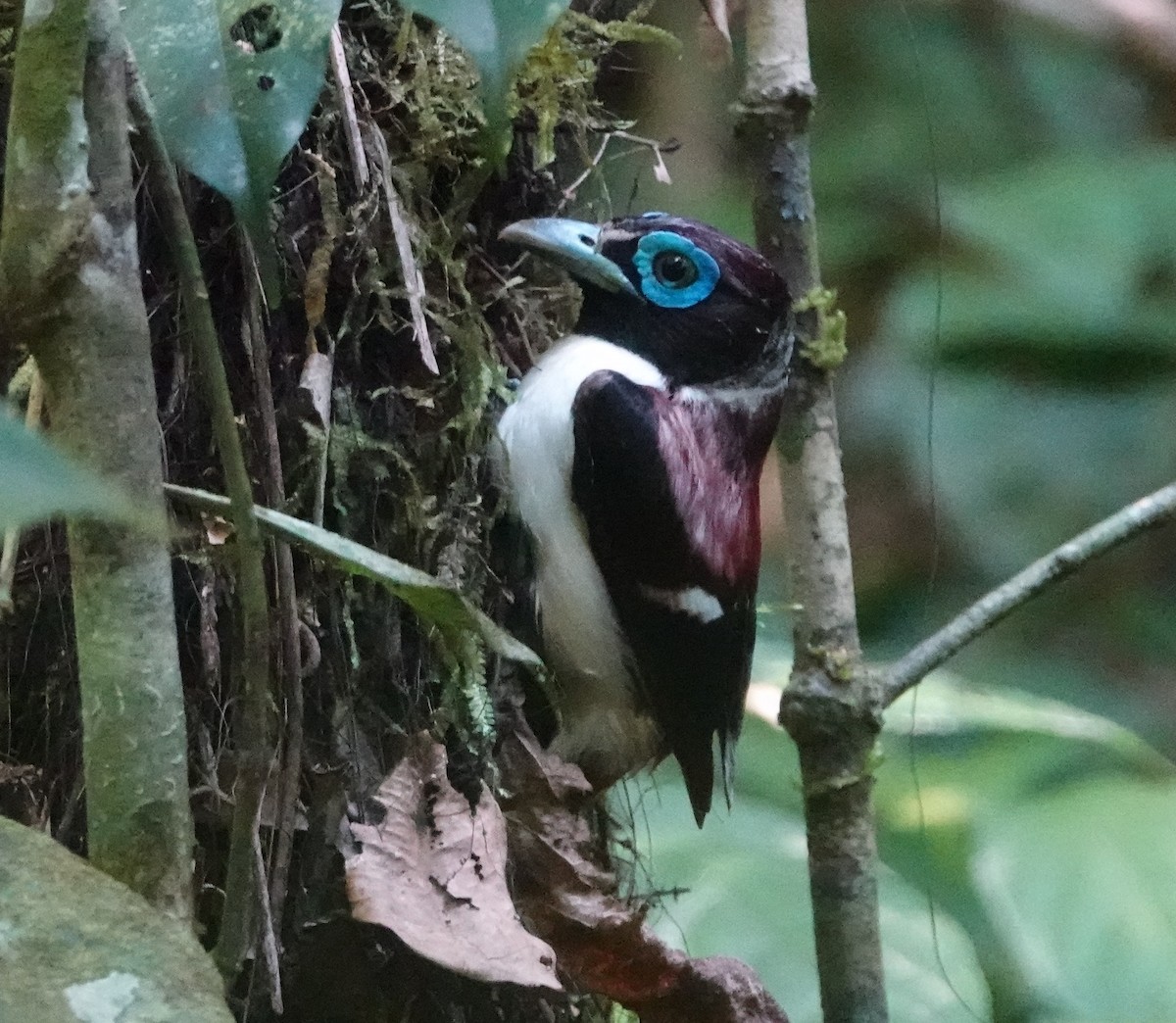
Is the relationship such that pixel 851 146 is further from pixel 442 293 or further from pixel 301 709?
pixel 301 709

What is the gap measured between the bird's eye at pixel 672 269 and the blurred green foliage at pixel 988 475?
0.18m

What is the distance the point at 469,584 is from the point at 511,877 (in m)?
0.31

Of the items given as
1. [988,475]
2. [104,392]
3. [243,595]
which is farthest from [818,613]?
[988,475]

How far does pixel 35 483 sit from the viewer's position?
0.43 m

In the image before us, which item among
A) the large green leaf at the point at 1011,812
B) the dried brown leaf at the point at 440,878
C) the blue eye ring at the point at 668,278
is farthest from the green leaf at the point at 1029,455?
the dried brown leaf at the point at 440,878

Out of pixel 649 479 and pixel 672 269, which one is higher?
pixel 672 269

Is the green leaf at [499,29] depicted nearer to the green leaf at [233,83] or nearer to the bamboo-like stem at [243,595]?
the green leaf at [233,83]

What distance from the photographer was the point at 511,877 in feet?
4.88

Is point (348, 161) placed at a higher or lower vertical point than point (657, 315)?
higher

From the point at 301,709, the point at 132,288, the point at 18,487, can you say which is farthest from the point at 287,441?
the point at 18,487

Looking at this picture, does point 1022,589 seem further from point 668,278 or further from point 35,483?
point 35,483

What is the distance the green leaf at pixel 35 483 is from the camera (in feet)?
1.38

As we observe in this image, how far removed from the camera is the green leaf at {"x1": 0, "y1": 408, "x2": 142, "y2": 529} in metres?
0.42

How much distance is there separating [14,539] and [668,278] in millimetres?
878
